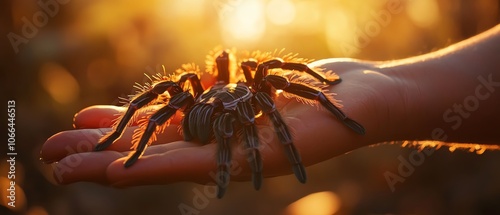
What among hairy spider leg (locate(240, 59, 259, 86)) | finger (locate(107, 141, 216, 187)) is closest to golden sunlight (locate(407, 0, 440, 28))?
hairy spider leg (locate(240, 59, 259, 86))

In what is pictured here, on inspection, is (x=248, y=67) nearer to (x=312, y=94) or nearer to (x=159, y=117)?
(x=312, y=94)

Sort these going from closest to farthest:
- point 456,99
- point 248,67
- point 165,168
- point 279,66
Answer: point 165,168
point 456,99
point 279,66
point 248,67

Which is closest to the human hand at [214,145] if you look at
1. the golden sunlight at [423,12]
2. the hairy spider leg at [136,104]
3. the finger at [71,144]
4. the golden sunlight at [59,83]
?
the finger at [71,144]

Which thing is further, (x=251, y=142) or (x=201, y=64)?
(x=201, y=64)

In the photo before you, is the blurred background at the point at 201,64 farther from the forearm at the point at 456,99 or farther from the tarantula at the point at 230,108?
the forearm at the point at 456,99

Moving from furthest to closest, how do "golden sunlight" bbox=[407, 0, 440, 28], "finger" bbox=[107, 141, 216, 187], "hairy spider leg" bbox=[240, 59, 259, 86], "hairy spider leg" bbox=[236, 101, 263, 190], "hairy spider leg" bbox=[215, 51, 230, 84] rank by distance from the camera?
"golden sunlight" bbox=[407, 0, 440, 28]
"hairy spider leg" bbox=[215, 51, 230, 84]
"hairy spider leg" bbox=[240, 59, 259, 86]
"hairy spider leg" bbox=[236, 101, 263, 190]
"finger" bbox=[107, 141, 216, 187]

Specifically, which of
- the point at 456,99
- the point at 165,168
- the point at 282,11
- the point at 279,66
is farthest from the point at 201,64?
the point at 165,168

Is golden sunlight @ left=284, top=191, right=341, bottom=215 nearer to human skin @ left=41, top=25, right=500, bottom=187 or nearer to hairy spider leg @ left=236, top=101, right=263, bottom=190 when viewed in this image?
human skin @ left=41, top=25, right=500, bottom=187
